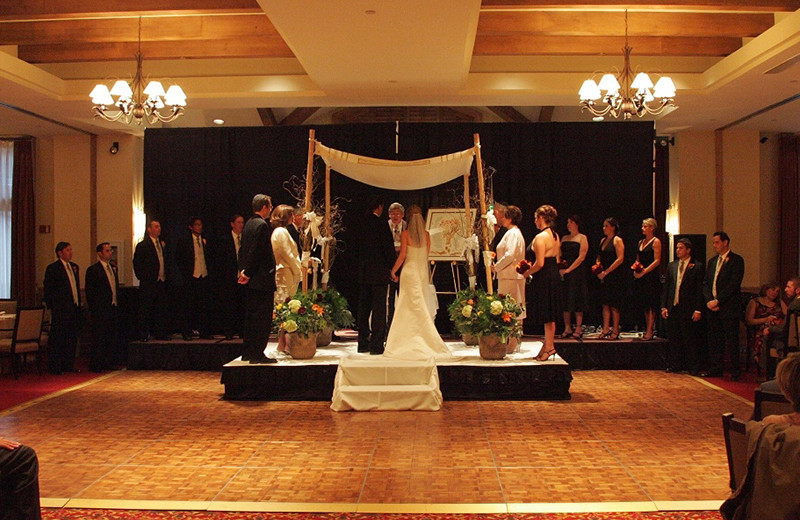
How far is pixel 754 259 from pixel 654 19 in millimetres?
5013

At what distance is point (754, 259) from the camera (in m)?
11.9

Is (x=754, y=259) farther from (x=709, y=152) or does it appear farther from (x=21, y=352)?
(x=21, y=352)

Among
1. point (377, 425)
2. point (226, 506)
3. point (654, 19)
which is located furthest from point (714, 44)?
point (226, 506)

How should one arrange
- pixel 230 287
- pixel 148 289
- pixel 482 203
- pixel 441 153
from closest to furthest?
1. pixel 482 203
2. pixel 148 289
3. pixel 230 287
4. pixel 441 153

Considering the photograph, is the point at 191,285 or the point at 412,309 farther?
the point at 191,285

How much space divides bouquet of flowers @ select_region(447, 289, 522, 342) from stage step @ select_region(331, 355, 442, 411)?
27.3 inches

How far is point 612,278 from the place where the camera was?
32.9 ft

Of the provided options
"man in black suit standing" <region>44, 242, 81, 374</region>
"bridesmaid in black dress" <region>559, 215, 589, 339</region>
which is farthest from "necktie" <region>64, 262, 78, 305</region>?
"bridesmaid in black dress" <region>559, 215, 589, 339</region>

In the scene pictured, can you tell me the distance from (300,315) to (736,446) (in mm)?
5338

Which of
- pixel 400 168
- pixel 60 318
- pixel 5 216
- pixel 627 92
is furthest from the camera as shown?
pixel 5 216

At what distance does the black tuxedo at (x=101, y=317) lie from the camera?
993 cm

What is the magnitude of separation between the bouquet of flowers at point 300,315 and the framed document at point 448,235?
2544mm

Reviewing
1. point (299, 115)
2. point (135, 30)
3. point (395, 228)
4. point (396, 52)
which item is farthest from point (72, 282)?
point (299, 115)

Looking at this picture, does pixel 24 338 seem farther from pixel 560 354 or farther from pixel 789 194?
pixel 789 194
